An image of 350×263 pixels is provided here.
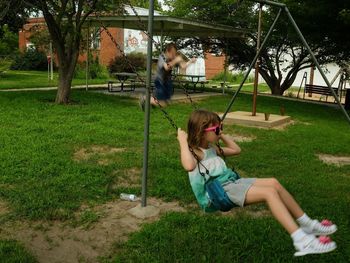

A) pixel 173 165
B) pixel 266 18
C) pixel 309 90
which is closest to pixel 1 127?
pixel 173 165

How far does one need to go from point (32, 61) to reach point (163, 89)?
2788 cm

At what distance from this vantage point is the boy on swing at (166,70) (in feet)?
17.9

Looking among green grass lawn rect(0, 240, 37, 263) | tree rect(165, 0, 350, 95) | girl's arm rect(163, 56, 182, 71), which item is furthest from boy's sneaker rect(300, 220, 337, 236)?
tree rect(165, 0, 350, 95)

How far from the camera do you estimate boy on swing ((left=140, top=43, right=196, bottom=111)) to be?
5.46 meters

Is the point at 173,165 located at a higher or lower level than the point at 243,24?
lower

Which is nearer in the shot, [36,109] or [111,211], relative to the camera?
[111,211]

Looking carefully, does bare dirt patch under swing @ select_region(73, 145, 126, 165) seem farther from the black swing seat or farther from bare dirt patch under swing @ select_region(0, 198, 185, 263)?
the black swing seat

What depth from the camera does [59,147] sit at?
7125 millimetres

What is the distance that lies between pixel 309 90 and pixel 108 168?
58.2ft

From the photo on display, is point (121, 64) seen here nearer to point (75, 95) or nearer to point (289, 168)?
point (75, 95)

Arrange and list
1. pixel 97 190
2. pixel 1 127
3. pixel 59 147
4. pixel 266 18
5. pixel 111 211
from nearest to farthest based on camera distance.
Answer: pixel 111 211 → pixel 97 190 → pixel 59 147 → pixel 1 127 → pixel 266 18

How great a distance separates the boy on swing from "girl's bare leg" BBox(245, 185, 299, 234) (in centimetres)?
238

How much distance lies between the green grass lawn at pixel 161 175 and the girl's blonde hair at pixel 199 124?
962mm

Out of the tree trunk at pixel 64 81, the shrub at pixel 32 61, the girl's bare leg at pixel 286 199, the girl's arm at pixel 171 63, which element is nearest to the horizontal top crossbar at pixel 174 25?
the tree trunk at pixel 64 81
